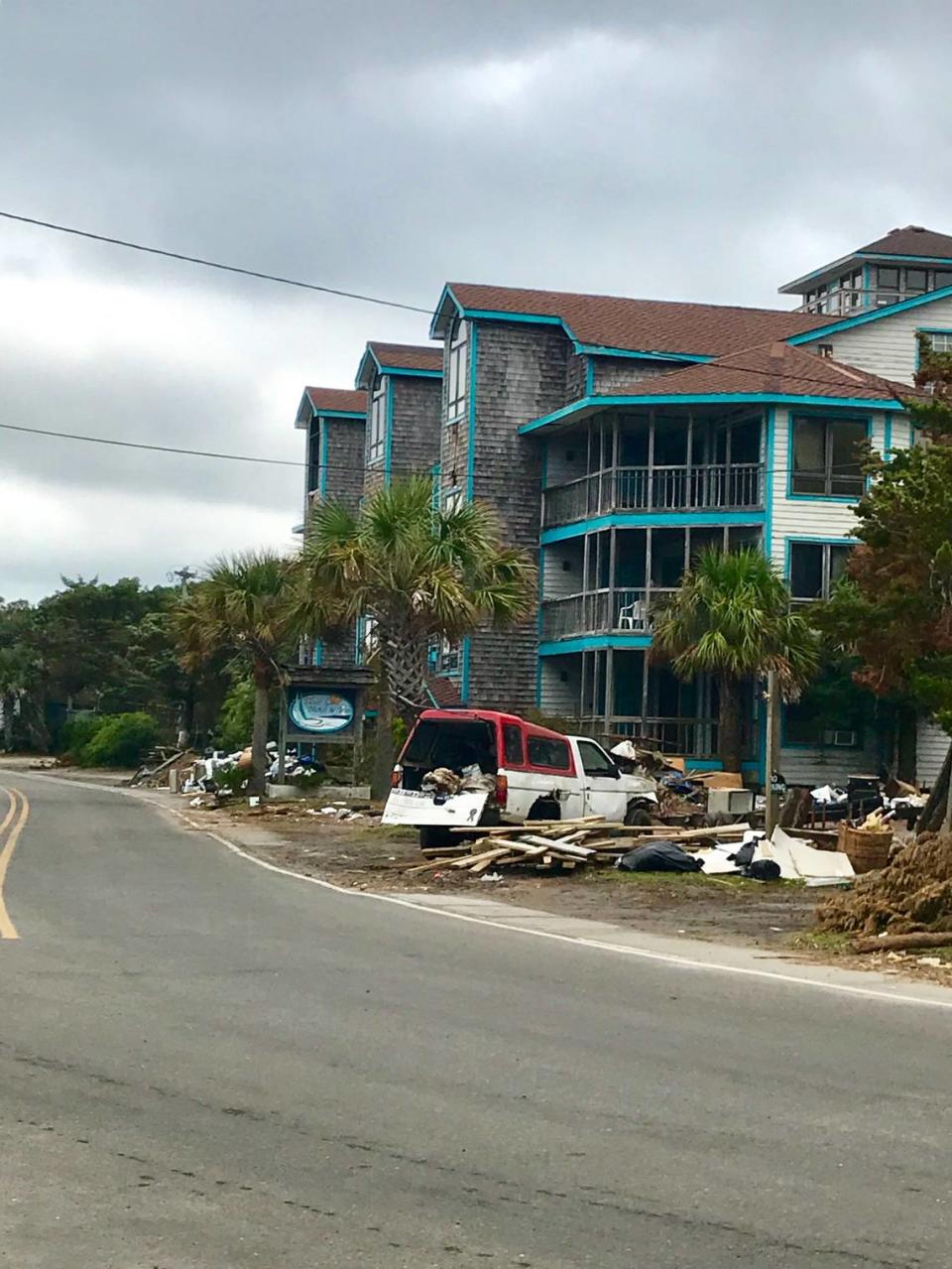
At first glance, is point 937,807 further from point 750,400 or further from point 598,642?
point 598,642

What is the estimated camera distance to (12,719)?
89.7 metres

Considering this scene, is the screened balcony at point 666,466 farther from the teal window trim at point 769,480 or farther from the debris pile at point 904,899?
the debris pile at point 904,899

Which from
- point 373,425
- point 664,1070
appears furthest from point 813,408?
point 664,1070

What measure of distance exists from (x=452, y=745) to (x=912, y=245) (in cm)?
4726

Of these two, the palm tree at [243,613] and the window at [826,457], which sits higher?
the window at [826,457]

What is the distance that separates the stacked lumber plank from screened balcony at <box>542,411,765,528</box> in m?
16.7

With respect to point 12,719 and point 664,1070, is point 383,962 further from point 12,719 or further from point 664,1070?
point 12,719

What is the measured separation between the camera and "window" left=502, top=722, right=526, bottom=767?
24.6 m

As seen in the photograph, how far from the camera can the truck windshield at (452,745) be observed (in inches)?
969

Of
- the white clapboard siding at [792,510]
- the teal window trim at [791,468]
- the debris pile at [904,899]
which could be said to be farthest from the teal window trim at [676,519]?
the debris pile at [904,899]

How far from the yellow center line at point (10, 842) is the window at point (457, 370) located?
14677mm

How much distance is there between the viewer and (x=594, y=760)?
2747 centimetres

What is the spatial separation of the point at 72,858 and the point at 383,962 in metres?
11.1

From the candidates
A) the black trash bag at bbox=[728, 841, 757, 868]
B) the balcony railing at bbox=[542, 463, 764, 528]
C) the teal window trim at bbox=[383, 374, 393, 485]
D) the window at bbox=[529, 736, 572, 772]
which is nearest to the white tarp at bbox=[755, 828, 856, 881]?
the black trash bag at bbox=[728, 841, 757, 868]
